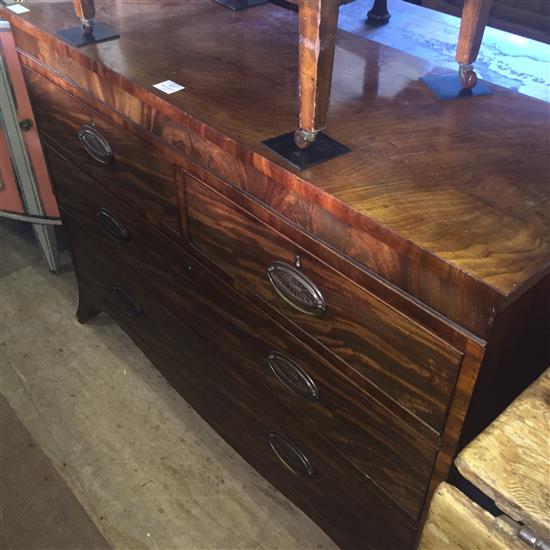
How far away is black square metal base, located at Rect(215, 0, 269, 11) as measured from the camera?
1.13 metres

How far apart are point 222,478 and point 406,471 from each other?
65cm

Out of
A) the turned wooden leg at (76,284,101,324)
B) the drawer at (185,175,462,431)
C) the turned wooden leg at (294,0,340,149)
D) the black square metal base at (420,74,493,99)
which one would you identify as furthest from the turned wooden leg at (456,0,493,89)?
the turned wooden leg at (76,284,101,324)

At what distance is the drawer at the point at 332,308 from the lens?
0.69 m

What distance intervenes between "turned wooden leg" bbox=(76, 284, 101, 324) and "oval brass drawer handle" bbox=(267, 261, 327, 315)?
91 cm

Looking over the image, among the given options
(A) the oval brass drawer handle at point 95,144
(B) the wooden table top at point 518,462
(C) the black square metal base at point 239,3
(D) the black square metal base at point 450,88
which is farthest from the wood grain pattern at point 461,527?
(C) the black square metal base at point 239,3

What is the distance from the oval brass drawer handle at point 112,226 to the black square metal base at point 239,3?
443 millimetres

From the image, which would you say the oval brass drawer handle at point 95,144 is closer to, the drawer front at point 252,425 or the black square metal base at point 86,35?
the black square metal base at point 86,35

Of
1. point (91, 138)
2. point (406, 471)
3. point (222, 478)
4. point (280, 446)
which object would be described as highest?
point (91, 138)

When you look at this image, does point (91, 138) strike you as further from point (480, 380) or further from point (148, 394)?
point (480, 380)

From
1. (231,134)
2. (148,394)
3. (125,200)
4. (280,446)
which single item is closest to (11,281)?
(148,394)

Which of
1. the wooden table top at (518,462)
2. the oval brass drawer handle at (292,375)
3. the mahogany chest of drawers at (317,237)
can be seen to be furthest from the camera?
the oval brass drawer handle at (292,375)

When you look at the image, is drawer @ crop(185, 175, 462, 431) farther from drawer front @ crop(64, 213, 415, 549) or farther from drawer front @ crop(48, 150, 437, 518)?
drawer front @ crop(64, 213, 415, 549)

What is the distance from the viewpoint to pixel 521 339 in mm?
698

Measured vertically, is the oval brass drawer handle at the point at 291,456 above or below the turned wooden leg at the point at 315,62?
below
